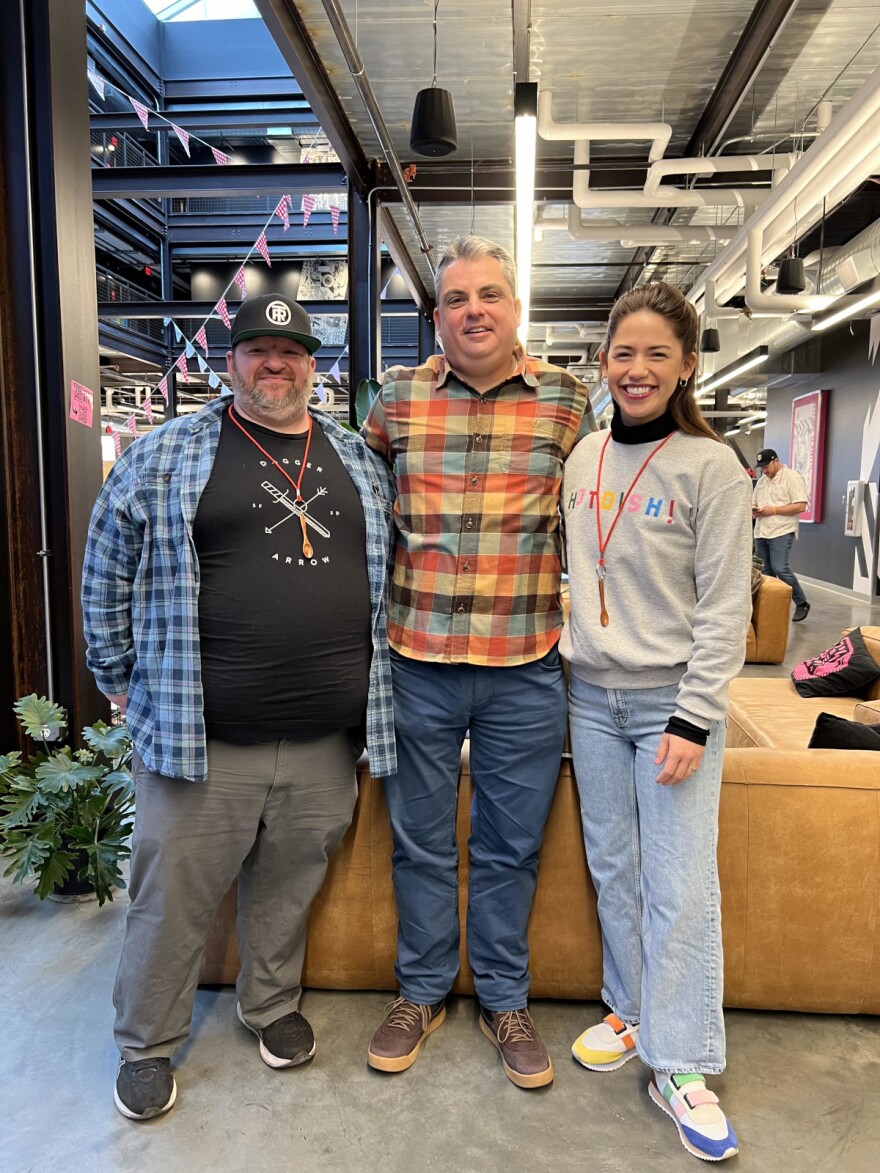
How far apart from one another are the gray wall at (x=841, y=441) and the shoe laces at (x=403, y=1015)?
32.6ft

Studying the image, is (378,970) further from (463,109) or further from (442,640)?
(463,109)

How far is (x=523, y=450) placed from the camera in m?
1.80

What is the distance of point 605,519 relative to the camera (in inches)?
68.3

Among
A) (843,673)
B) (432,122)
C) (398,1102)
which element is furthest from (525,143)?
(398,1102)

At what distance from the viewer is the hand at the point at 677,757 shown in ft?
5.26

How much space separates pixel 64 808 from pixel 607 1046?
162 centimetres

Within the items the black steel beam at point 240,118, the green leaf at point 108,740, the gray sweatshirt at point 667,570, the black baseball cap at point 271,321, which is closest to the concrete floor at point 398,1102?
the green leaf at point 108,740

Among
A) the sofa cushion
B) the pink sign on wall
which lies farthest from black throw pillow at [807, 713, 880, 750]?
the pink sign on wall

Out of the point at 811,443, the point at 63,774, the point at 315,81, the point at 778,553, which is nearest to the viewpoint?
the point at 63,774

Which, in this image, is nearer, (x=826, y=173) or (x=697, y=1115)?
(x=697, y=1115)

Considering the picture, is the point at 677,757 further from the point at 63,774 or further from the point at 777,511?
the point at 777,511

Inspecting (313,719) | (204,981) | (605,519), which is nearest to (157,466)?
(313,719)

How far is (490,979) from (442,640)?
0.82 meters

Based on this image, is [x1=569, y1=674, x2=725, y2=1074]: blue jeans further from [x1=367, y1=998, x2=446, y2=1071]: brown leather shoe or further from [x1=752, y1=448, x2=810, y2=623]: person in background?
[x1=752, y1=448, x2=810, y2=623]: person in background
